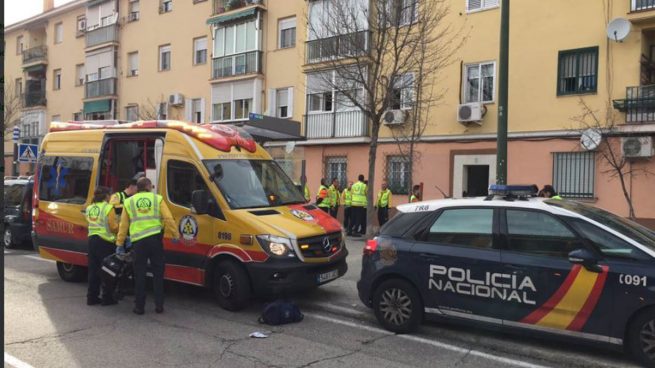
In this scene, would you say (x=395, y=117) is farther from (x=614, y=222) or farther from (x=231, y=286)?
(x=614, y=222)

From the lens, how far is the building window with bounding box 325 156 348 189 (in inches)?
838

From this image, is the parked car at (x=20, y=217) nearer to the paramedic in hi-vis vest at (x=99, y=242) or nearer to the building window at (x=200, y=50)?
the paramedic in hi-vis vest at (x=99, y=242)

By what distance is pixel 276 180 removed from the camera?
8.24 m

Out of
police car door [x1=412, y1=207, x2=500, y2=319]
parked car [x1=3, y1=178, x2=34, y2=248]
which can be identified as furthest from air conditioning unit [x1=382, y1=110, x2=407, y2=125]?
police car door [x1=412, y1=207, x2=500, y2=319]

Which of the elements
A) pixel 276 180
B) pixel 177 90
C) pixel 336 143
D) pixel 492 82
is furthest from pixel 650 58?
pixel 177 90

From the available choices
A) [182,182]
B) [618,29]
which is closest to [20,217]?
[182,182]

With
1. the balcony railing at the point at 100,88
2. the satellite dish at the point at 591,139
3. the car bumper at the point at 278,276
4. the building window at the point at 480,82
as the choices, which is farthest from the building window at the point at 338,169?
the balcony railing at the point at 100,88

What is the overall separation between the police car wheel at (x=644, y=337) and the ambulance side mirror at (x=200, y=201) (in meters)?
5.05

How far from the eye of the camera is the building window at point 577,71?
15133 millimetres

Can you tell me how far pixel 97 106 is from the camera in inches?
1300

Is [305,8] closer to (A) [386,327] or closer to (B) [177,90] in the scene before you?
(B) [177,90]

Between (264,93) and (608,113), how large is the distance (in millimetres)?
14358

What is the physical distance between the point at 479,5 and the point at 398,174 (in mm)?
6297

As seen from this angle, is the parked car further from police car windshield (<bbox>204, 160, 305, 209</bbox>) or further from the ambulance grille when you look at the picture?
the ambulance grille
